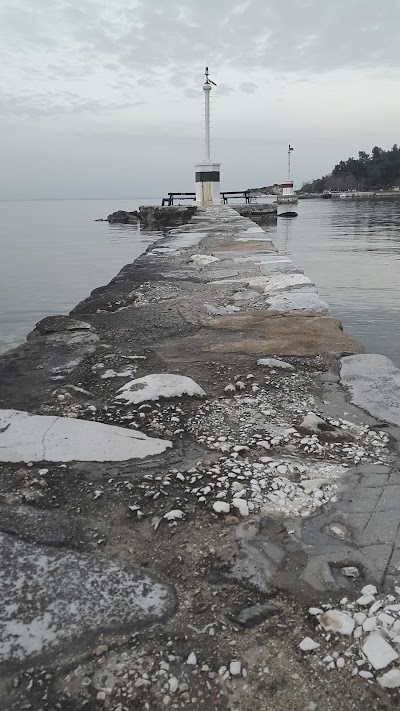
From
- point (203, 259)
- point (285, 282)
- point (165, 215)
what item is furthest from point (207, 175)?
point (285, 282)

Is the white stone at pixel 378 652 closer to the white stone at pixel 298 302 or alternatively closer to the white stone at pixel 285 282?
the white stone at pixel 298 302

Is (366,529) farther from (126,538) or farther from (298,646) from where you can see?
(126,538)

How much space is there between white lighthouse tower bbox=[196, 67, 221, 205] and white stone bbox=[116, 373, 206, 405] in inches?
867

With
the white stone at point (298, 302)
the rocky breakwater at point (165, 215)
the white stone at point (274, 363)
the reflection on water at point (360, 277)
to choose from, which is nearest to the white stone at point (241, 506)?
the white stone at point (274, 363)

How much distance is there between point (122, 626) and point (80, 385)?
1.68 m

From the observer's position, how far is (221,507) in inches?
69.3

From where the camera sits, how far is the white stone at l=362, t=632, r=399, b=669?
122 centimetres

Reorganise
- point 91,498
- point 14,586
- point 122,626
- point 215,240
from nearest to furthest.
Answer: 1. point 122,626
2. point 14,586
3. point 91,498
4. point 215,240

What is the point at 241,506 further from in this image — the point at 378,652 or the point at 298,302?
the point at 298,302

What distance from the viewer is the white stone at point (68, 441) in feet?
6.84

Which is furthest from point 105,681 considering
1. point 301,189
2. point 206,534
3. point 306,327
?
point 301,189

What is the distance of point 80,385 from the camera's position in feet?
9.39

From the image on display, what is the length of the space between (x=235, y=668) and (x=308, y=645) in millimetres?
190

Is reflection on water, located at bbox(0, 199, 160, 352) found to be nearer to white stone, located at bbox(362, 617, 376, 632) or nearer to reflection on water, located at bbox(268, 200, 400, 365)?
reflection on water, located at bbox(268, 200, 400, 365)
